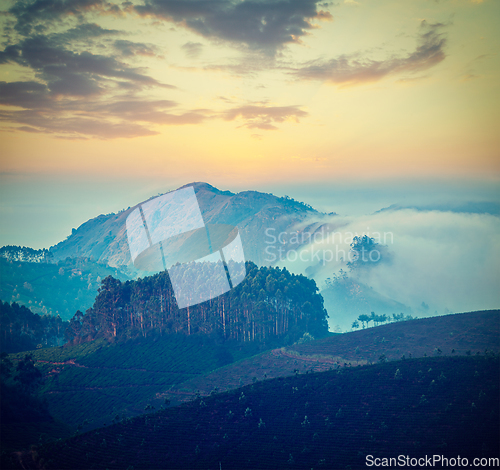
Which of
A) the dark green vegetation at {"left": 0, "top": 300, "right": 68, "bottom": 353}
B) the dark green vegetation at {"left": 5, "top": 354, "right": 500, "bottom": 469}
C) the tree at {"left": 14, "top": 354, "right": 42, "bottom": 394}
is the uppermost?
the dark green vegetation at {"left": 0, "top": 300, "right": 68, "bottom": 353}

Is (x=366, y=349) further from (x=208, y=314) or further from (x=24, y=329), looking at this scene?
(x=24, y=329)

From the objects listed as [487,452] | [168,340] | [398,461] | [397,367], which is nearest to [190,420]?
[398,461]

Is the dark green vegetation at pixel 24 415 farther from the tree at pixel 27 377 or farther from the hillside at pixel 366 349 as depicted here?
the hillside at pixel 366 349

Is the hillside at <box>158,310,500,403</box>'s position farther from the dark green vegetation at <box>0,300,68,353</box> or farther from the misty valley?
the dark green vegetation at <box>0,300,68,353</box>

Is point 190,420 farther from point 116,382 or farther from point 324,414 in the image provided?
point 116,382

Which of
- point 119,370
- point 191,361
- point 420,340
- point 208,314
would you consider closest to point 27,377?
point 119,370

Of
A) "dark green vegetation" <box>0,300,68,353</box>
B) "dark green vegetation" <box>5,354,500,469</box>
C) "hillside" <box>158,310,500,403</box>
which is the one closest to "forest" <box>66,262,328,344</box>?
"dark green vegetation" <box>0,300,68,353</box>

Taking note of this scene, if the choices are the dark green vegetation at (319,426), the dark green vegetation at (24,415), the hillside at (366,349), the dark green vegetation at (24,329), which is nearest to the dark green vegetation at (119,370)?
the dark green vegetation at (24,415)
